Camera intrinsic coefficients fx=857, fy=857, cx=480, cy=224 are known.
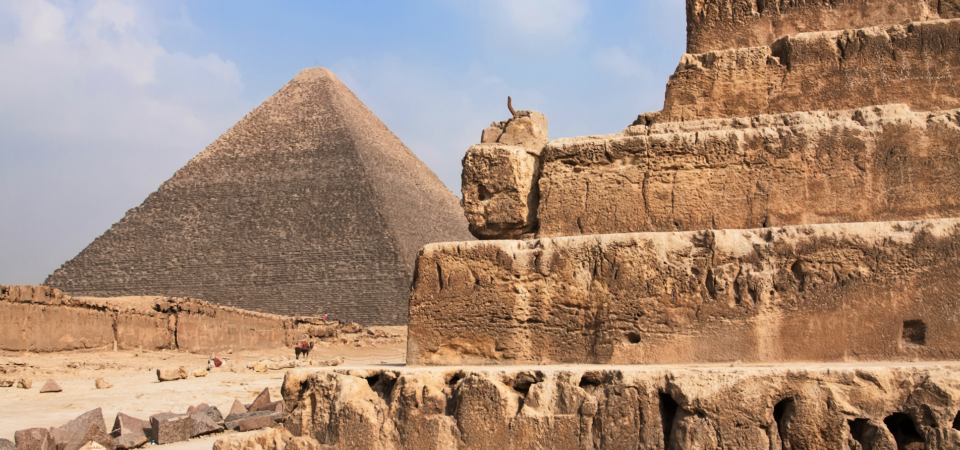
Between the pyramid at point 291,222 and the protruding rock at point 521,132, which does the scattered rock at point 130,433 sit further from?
the pyramid at point 291,222

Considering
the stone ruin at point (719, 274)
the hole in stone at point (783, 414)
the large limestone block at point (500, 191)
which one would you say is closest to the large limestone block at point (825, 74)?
the stone ruin at point (719, 274)

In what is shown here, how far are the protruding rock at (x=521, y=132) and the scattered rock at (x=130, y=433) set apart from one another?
3048 millimetres

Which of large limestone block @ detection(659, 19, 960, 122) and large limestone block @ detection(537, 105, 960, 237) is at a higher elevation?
large limestone block @ detection(659, 19, 960, 122)

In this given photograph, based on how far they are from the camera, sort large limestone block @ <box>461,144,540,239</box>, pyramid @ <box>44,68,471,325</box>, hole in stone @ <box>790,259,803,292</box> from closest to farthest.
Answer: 1. hole in stone @ <box>790,259,803,292</box>
2. large limestone block @ <box>461,144,540,239</box>
3. pyramid @ <box>44,68,471,325</box>

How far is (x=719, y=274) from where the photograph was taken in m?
2.74

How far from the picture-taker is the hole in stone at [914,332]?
8.32 ft

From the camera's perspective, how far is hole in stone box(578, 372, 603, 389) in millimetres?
2475

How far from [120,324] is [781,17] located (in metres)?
13.3

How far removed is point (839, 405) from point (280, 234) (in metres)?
82.9

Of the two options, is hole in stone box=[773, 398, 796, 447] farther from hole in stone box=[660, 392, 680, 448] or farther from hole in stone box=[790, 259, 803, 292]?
hole in stone box=[790, 259, 803, 292]

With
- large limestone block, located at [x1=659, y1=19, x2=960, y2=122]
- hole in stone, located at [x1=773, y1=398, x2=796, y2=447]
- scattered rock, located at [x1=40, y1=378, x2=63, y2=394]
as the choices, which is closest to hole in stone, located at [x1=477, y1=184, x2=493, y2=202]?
large limestone block, located at [x1=659, y1=19, x2=960, y2=122]

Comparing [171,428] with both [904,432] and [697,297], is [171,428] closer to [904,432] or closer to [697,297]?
[697,297]

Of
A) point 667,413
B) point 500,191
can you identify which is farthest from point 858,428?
point 500,191

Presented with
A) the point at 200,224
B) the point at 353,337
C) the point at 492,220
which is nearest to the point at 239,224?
the point at 200,224
